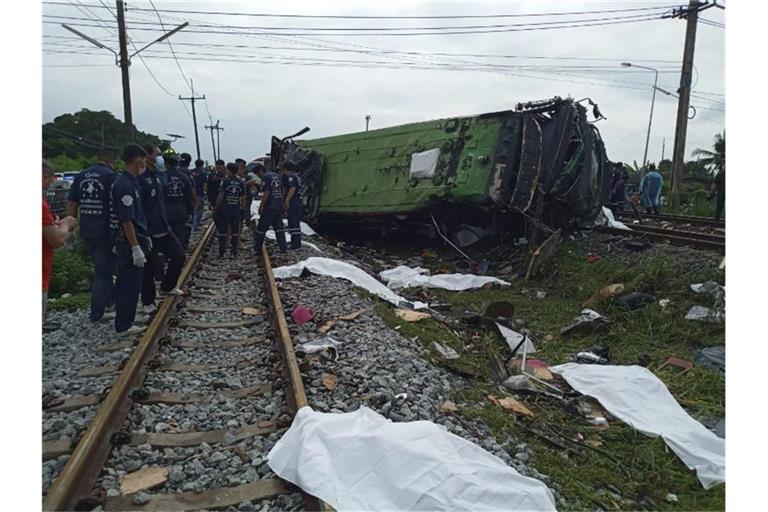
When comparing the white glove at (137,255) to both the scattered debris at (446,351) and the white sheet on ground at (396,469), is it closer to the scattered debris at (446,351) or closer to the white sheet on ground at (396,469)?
the white sheet on ground at (396,469)

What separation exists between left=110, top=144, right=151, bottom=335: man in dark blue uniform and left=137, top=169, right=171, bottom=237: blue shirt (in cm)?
50

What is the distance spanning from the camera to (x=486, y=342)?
17.3 ft

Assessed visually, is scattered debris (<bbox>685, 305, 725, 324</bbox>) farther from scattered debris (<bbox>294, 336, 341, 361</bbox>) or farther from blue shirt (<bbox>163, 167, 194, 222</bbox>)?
blue shirt (<bbox>163, 167, 194, 222</bbox>)

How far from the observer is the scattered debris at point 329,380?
3.62 metres

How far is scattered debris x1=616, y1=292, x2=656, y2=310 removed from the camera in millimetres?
6465

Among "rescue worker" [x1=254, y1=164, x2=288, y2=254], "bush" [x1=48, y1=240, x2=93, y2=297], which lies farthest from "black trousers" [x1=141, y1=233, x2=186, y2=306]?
"rescue worker" [x1=254, y1=164, x2=288, y2=254]

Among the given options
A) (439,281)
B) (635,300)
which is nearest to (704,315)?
(635,300)

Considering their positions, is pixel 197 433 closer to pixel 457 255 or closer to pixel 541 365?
pixel 541 365

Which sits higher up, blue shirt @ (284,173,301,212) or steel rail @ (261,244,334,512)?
blue shirt @ (284,173,301,212)

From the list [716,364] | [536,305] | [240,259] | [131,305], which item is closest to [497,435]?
[716,364]

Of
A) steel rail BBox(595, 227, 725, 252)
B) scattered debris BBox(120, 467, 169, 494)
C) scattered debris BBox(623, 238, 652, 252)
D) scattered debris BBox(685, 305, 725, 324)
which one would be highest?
steel rail BBox(595, 227, 725, 252)

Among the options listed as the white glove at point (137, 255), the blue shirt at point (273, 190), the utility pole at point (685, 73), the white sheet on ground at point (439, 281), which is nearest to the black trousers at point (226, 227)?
the blue shirt at point (273, 190)

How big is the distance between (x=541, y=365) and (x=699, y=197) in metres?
18.2

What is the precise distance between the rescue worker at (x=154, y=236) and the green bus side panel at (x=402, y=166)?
5.33 m
